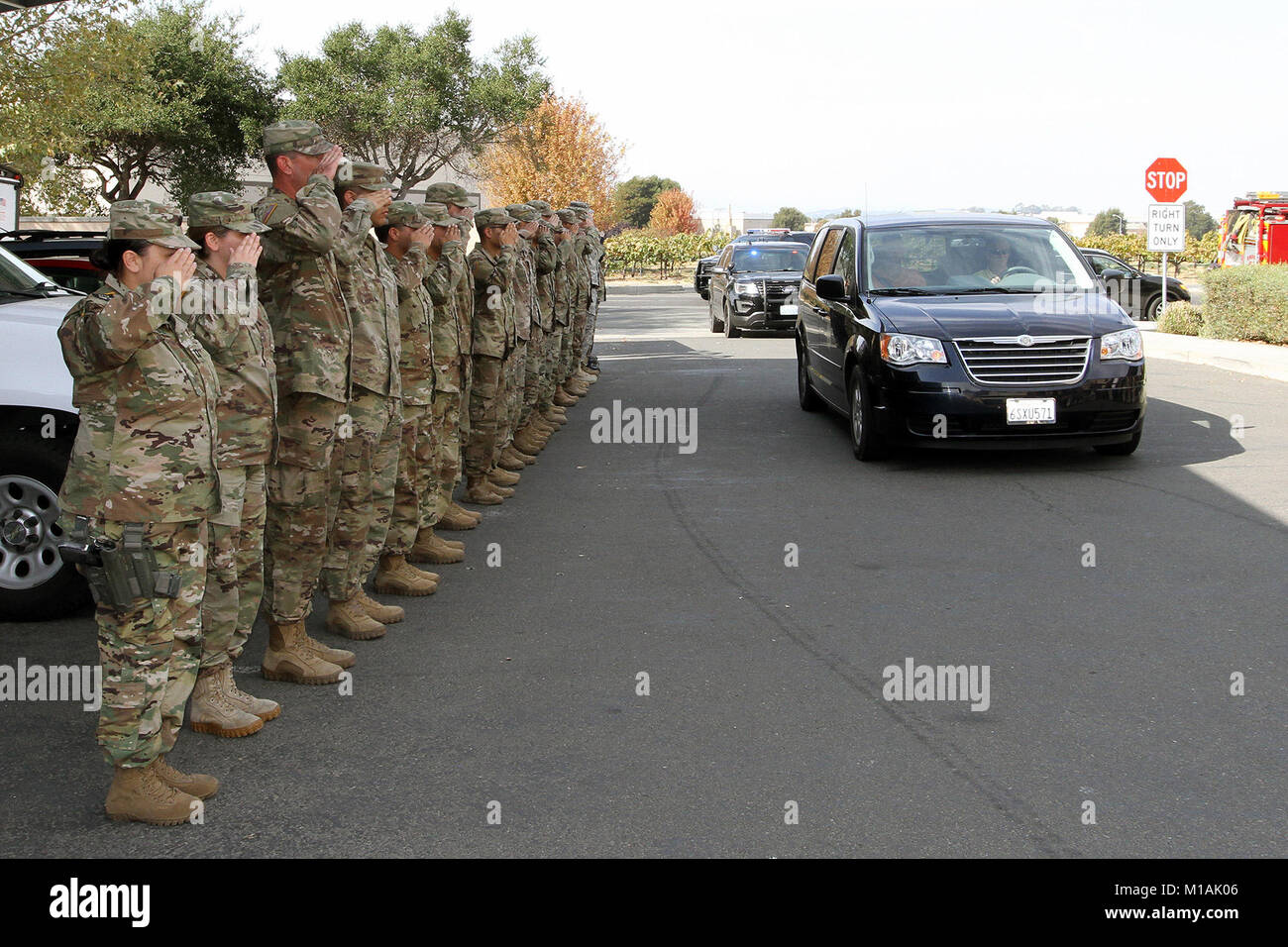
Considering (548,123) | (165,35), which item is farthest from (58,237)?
(548,123)

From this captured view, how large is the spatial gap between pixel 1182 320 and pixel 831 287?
1314 centimetres

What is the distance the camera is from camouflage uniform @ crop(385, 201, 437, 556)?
678 cm

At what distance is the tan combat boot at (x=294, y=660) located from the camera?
5500 millimetres

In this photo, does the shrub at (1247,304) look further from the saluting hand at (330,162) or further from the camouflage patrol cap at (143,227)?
the camouflage patrol cap at (143,227)

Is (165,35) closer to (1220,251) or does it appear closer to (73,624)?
(1220,251)

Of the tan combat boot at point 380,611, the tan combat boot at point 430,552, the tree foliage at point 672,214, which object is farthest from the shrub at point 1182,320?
the tree foliage at point 672,214

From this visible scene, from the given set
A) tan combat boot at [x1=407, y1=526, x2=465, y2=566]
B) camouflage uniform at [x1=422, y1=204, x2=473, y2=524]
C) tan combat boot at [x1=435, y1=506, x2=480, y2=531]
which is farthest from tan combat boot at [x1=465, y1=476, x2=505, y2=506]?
tan combat boot at [x1=407, y1=526, x2=465, y2=566]

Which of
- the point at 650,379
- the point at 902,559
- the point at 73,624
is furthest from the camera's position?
the point at 650,379

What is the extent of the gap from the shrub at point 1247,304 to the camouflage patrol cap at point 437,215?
49.7 feet

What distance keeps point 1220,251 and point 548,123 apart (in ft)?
89.5

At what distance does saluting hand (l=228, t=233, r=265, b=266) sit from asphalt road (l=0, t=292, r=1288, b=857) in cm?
173

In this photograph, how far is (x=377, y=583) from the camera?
6906 millimetres

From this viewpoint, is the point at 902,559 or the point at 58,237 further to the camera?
the point at 58,237

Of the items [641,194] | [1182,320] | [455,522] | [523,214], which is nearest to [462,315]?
[455,522]
